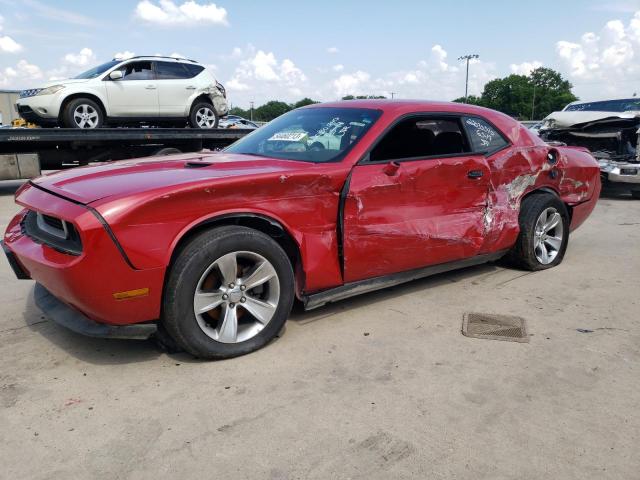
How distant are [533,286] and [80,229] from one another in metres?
3.63

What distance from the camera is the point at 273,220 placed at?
328 cm

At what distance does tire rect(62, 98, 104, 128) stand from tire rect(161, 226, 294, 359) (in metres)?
8.67

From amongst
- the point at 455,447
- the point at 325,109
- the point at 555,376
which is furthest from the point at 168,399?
the point at 325,109

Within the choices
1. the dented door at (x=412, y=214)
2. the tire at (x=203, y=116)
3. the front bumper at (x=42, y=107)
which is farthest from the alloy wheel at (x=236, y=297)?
the tire at (x=203, y=116)

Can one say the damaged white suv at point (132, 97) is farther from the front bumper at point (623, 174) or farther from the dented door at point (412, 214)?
the dented door at point (412, 214)

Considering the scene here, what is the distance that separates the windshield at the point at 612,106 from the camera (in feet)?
38.0

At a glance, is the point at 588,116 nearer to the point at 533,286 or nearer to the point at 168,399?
the point at 533,286

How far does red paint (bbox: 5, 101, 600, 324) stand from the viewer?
279 cm

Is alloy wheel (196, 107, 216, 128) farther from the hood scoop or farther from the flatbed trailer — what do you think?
the hood scoop

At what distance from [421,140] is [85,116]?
8.53 m

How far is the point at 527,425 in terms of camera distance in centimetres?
255

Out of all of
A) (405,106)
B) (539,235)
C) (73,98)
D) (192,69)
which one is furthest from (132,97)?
(539,235)

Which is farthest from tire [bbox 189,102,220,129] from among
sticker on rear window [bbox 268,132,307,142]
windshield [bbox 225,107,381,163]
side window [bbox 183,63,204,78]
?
sticker on rear window [bbox 268,132,307,142]

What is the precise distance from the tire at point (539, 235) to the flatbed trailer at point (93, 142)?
7.04 m
